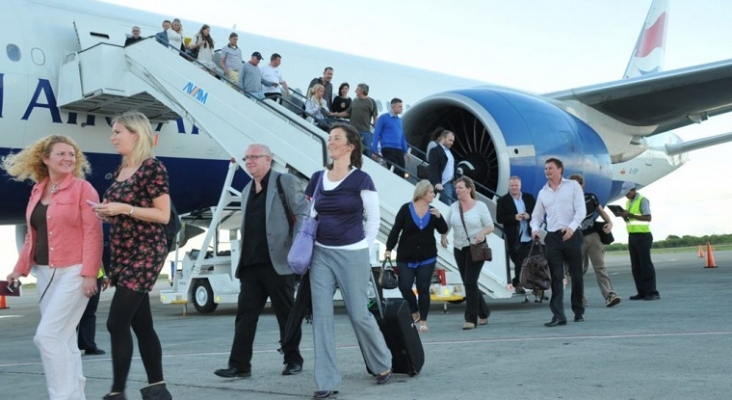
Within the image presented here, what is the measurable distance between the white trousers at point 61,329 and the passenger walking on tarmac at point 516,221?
581 centimetres

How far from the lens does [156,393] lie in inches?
154

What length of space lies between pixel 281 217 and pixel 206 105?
500 centimetres

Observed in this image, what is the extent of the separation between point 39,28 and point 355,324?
720 cm

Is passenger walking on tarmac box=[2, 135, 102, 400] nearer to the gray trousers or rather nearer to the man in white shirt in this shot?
the gray trousers

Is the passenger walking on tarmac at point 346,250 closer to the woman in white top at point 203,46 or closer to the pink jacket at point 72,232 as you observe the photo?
the pink jacket at point 72,232

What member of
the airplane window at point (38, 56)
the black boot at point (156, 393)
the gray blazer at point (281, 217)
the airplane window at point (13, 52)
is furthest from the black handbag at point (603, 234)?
the airplane window at point (13, 52)

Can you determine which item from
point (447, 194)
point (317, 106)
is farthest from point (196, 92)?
point (447, 194)

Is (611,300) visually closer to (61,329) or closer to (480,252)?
Result: (480,252)

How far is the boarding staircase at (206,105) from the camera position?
9000 mm

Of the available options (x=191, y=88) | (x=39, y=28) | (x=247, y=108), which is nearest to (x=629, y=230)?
(x=247, y=108)

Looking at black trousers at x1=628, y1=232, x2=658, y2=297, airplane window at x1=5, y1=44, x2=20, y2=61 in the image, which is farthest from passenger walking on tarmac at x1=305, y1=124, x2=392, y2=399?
airplane window at x1=5, y1=44, x2=20, y2=61

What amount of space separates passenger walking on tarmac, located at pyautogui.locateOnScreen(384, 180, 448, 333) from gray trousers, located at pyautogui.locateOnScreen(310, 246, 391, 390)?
2180 mm

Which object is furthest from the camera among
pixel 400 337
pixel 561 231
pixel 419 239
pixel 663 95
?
pixel 663 95

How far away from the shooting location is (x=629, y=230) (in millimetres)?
9891
